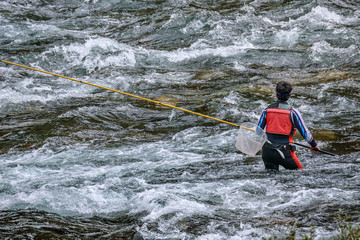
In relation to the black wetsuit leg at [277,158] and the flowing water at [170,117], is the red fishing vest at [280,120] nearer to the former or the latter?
the black wetsuit leg at [277,158]

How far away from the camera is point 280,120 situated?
18.6 feet

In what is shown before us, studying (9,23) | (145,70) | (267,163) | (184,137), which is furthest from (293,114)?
(9,23)

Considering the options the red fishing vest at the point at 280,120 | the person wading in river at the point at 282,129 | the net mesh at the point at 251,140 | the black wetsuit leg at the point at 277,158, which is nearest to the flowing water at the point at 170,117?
the black wetsuit leg at the point at 277,158

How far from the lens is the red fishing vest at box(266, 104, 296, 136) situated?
561 cm

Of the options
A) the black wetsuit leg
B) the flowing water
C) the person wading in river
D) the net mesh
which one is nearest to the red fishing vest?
the person wading in river

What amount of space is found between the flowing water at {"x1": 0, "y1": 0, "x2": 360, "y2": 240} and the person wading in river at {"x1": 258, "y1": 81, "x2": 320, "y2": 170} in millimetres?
304

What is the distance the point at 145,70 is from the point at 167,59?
1023 millimetres

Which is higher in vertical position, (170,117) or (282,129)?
(282,129)

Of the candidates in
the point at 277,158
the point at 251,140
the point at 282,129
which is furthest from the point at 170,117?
the point at 282,129

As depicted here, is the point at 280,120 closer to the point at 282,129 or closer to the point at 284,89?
the point at 282,129

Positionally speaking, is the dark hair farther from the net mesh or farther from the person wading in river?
the net mesh

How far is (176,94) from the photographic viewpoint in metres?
10.1

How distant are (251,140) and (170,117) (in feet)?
11.0

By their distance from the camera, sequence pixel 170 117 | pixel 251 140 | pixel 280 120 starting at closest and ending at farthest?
pixel 280 120, pixel 251 140, pixel 170 117
